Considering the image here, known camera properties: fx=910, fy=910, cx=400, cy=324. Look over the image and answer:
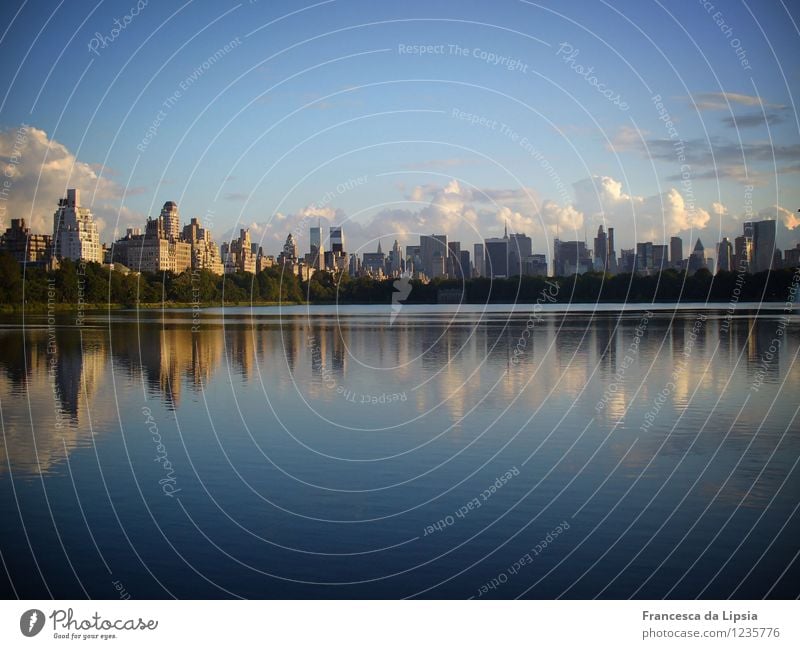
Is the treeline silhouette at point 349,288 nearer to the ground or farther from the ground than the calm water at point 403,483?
farther from the ground

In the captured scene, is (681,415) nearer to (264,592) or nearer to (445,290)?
(264,592)

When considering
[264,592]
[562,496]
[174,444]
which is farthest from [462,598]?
[174,444]

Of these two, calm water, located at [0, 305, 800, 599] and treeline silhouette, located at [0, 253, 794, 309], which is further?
treeline silhouette, located at [0, 253, 794, 309]

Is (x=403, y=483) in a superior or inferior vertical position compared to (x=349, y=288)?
inferior

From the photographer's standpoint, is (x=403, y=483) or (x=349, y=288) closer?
(x=403, y=483)

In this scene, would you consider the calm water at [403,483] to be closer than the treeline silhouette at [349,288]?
Yes
